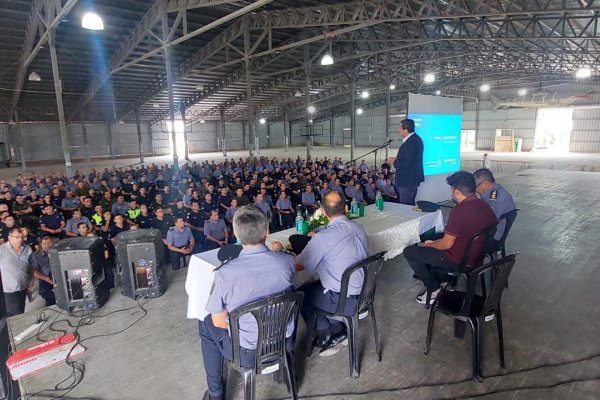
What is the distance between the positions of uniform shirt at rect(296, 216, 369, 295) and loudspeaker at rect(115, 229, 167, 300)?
1952mm

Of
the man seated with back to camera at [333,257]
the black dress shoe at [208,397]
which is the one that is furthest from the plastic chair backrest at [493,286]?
the black dress shoe at [208,397]

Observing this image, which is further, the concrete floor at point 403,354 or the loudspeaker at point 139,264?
the loudspeaker at point 139,264

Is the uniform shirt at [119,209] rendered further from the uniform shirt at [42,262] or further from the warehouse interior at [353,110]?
the warehouse interior at [353,110]

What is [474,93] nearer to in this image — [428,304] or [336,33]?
[336,33]

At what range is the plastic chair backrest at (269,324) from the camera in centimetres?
194

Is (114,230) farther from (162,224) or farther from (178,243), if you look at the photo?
(178,243)

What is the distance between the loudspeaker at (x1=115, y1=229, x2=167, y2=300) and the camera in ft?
12.2

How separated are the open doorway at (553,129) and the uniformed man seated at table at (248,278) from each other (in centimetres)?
3223

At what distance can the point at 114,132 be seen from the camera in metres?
26.6

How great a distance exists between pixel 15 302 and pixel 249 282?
3439mm

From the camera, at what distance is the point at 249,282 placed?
77.2 inches

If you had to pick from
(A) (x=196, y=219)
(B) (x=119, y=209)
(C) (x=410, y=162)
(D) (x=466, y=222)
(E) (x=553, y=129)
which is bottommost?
(A) (x=196, y=219)

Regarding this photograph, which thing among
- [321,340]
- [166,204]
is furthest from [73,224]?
[321,340]

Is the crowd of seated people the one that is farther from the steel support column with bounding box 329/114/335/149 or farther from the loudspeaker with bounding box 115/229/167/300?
the steel support column with bounding box 329/114/335/149
